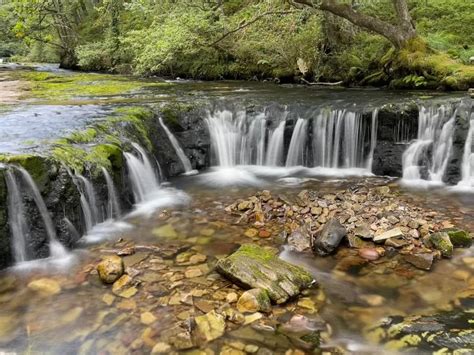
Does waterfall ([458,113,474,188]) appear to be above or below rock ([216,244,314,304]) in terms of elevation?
above

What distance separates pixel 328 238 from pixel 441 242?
4.78ft

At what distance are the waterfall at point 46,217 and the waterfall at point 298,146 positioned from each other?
232 inches

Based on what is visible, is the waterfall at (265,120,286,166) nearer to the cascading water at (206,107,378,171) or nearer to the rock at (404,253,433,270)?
the cascading water at (206,107,378,171)

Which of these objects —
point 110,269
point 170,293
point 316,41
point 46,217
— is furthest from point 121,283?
point 316,41

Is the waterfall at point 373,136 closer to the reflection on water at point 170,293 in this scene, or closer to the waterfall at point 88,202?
the reflection on water at point 170,293

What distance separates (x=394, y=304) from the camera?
4559 millimetres

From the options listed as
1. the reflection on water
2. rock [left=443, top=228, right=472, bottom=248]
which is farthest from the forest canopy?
the reflection on water

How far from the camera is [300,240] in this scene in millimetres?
6031

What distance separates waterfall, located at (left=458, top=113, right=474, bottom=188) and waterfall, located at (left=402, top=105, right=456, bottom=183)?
1.01 ft

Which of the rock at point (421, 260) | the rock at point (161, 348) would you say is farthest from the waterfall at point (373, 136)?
the rock at point (161, 348)

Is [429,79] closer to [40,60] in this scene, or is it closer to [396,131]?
[396,131]

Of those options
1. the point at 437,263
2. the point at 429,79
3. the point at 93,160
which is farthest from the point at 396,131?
the point at 93,160

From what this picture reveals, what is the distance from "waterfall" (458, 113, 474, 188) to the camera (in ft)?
28.0

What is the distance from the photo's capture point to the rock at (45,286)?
4.93m
